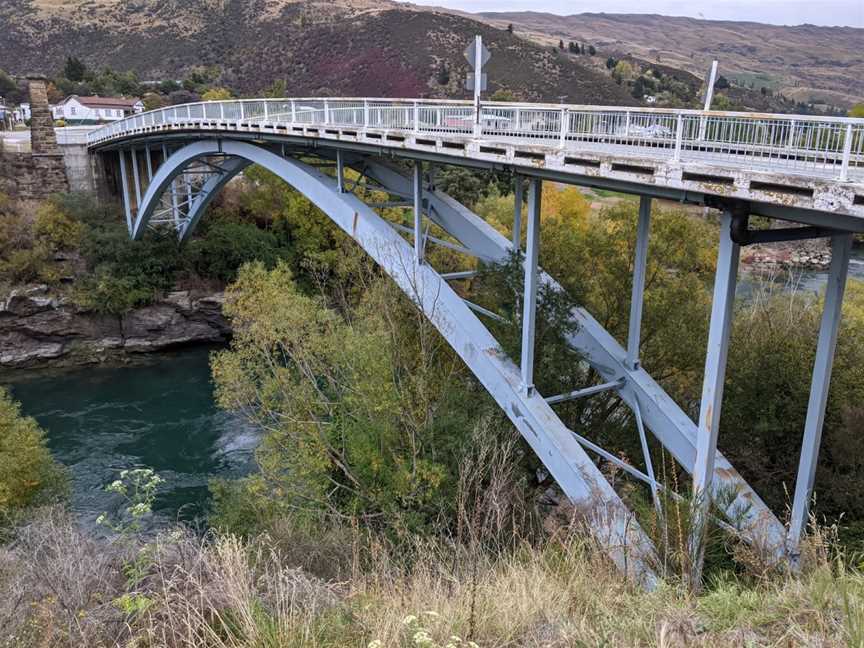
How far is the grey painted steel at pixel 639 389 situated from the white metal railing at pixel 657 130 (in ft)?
6.17

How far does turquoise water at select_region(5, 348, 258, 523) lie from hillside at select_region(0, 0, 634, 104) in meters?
42.5

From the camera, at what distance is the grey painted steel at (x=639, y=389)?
20.5 feet

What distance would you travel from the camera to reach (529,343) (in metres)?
7.85

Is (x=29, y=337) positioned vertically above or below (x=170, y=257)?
below

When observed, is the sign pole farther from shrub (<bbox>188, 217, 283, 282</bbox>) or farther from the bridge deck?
shrub (<bbox>188, 217, 283, 282</bbox>)

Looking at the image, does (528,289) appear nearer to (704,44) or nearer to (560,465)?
(560,465)

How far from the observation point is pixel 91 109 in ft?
147

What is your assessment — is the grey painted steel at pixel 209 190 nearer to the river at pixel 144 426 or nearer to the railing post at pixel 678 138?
the river at pixel 144 426

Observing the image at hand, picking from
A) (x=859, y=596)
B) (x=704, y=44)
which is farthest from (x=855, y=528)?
(x=704, y=44)

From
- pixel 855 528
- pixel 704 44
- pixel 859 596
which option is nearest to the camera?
pixel 859 596

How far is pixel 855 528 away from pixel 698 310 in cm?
497

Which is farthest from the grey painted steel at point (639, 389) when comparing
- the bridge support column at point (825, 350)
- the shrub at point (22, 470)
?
the shrub at point (22, 470)

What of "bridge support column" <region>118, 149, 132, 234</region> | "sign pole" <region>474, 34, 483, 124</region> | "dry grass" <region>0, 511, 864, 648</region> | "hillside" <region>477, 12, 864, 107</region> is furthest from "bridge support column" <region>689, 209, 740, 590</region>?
"hillside" <region>477, 12, 864, 107</region>

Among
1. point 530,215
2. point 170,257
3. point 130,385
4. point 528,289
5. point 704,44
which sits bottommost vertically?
point 130,385
